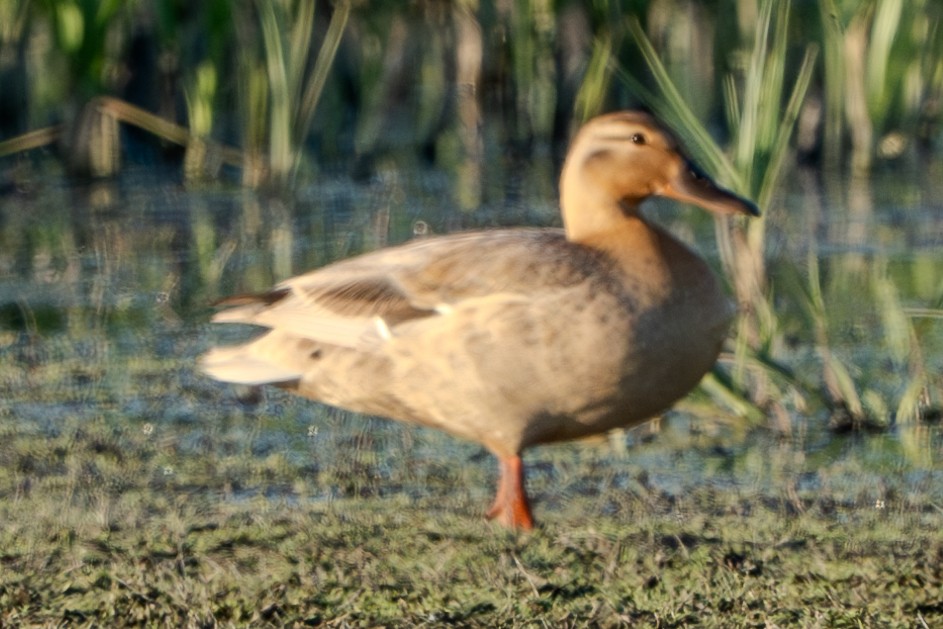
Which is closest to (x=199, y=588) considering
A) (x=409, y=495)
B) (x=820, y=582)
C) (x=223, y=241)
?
(x=409, y=495)

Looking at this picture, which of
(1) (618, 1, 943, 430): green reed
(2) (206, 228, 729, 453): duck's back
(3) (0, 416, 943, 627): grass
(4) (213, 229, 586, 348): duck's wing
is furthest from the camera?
(1) (618, 1, 943, 430): green reed

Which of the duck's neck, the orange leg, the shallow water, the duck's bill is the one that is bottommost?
the shallow water

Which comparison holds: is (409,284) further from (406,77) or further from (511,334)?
(406,77)

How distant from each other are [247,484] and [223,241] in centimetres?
299

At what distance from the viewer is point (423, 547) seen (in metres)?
3.91

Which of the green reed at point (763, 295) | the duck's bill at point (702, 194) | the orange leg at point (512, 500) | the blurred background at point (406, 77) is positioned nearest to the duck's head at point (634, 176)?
the duck's bill at point (702, 194)

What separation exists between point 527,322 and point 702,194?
61 centimetres

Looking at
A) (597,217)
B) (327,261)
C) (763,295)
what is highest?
(597,217)

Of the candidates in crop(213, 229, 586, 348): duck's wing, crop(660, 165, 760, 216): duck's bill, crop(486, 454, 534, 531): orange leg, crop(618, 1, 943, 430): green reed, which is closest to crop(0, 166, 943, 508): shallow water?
crop(618, 1, 943, 430): green reed

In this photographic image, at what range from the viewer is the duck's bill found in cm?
445

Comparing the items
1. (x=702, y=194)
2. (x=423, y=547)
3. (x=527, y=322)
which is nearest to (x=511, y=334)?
(x=527, y=322)

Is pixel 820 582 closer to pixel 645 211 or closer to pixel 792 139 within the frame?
pixel 645 211

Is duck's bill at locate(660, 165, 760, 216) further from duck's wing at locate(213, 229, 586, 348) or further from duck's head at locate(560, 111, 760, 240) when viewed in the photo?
duck's wing at locate(213, 229, 586, 348)

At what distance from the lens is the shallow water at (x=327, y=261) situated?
15.3 feet
